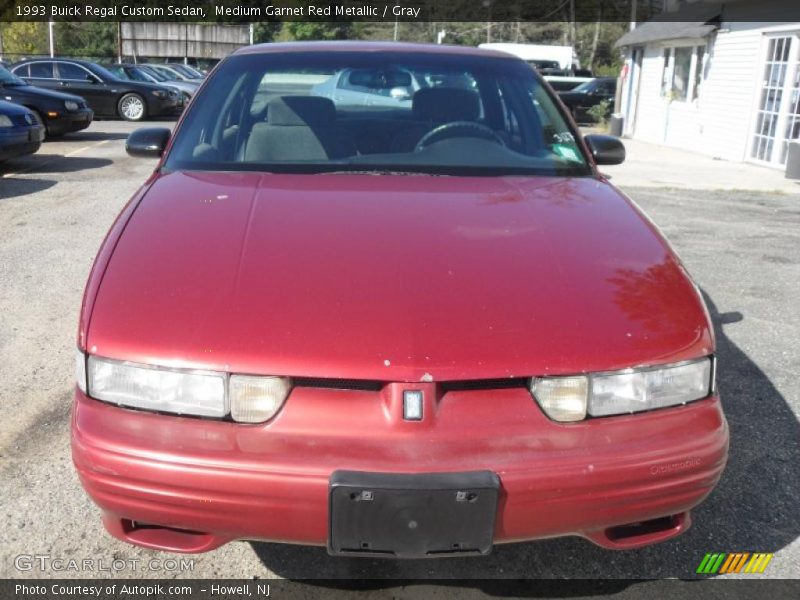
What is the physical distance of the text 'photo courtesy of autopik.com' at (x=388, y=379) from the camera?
6.18ft

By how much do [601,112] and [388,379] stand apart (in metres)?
21.9

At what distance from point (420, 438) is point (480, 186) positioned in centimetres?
125

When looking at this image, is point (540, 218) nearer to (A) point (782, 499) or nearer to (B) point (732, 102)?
(A) point (782, 499)

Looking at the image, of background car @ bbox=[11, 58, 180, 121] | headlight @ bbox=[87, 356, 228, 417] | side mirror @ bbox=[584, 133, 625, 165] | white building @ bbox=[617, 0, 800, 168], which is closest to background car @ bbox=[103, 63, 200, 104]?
background car @ bbox=[11, 58, 180, 121]

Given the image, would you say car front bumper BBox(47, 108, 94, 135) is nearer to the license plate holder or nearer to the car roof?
the car roof

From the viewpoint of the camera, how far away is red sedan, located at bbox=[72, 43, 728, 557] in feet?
6.12

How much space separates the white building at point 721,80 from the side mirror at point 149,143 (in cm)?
1175

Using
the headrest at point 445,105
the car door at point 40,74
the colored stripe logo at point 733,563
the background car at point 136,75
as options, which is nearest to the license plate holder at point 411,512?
the colored stripe logo at point 733,563

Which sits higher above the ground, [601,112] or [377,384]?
[377,384]

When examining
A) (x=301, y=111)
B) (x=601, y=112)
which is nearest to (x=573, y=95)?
(x=601, y=112)

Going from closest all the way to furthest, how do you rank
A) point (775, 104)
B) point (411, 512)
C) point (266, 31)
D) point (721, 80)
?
Result: point (411, 512) < point (775, 104) < point (721, 80) < point (266, 31)

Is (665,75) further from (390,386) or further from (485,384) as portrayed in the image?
(390,386)

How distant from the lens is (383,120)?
3320mm

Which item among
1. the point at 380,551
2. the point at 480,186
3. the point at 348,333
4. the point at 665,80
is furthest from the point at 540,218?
the point at 665,80
